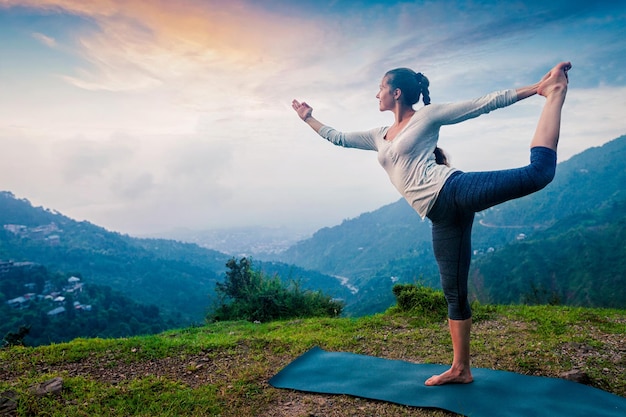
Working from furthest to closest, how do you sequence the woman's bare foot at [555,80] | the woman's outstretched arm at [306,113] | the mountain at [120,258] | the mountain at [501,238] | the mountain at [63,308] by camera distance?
the mountain at [120,258] < the mountain at [501,238] < the mountain at [63,308] < the woman's outstretched arm at [306,113] < the woman's bare foot at [555,80]

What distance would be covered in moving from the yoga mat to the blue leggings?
563 millimetres

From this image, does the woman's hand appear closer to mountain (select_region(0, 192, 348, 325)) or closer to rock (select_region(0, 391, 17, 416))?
rock (select_region(0, 391, 17, 416))

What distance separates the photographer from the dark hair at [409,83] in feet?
Answer: 9.92

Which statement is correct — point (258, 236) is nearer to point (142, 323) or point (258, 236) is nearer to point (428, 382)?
point (142, 323)

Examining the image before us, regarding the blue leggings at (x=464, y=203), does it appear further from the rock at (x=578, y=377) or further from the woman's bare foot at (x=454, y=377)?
the rock at (x=578, y=377)

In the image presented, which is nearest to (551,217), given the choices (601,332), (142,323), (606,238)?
(606,238)

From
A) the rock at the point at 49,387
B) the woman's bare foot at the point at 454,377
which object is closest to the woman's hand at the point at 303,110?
the woman's bare foot at the point at 454,377

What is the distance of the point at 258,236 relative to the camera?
129m

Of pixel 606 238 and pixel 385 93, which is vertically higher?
pixel 385 93

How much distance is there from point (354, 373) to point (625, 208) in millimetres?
67293

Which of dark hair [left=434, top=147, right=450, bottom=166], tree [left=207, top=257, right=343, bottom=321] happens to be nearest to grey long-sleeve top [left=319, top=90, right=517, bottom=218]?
dark hair [left=434, top=147, right=450, bottom=166]

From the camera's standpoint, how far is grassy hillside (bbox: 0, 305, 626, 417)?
9.61 ft

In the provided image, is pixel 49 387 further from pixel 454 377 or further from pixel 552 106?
pixel 552 106

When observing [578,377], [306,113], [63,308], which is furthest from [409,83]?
[63,308]
